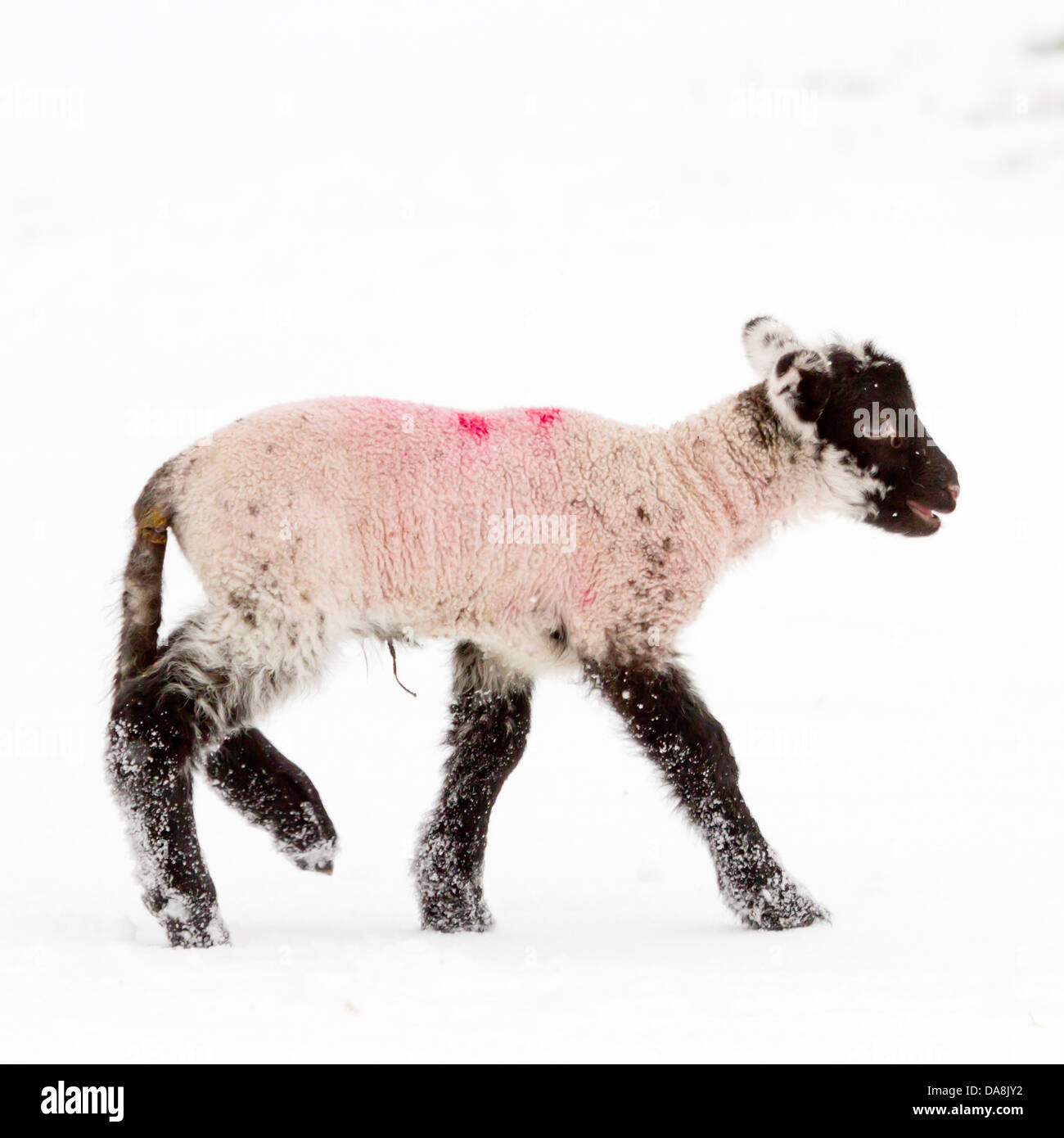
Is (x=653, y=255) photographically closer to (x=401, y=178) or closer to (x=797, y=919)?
(x=401, y=178)

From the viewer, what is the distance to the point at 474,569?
566 centimetres

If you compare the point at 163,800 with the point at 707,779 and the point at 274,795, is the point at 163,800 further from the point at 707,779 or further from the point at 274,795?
the point at 707,779

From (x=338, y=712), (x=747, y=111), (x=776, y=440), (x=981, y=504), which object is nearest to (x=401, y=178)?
(x=747, y=111)

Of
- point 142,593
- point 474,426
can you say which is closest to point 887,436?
point 474,426

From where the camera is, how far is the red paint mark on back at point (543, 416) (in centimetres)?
602

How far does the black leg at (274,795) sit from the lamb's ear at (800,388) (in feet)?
8.07

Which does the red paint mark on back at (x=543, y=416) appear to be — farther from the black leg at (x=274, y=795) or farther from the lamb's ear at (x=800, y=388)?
the black leg at (x=274, y=795)

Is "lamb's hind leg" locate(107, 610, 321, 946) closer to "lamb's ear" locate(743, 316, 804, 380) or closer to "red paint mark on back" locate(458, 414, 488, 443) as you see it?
"red paint mark on back" locate(458, 414, 488, 443)

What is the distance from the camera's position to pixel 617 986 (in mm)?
4898

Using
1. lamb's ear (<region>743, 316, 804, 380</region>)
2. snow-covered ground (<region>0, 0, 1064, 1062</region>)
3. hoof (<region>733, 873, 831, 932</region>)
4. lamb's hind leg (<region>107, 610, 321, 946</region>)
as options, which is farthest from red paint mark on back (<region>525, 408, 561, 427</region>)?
hoof (<region>733, 873, 831, 932</region>)

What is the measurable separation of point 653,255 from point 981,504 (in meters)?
7.26

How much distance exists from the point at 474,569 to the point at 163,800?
1.38 meters

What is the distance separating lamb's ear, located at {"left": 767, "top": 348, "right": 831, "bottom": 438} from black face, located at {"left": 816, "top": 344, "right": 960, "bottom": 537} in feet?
0.10
